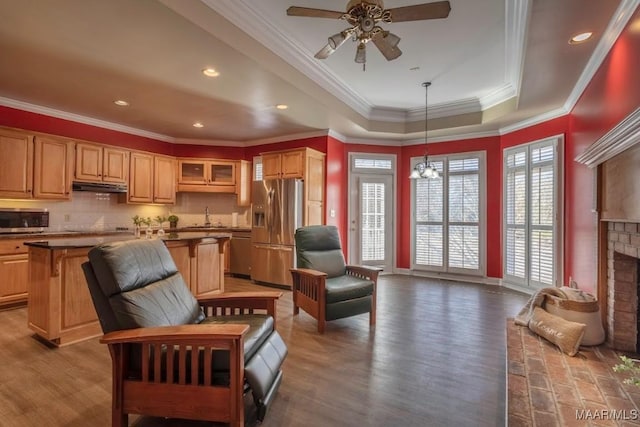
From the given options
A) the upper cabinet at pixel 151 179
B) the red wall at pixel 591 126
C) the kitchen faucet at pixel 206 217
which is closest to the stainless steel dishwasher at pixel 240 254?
the kitchen faucet at pixel 206 217

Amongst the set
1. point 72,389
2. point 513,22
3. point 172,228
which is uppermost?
point 513,22

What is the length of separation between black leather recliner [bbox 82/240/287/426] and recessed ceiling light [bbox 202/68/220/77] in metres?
2.05

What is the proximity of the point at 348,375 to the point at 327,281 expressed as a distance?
4.03 ft

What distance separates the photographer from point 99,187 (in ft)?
16.5

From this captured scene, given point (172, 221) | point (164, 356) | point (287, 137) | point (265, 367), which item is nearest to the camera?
point (164, 356)

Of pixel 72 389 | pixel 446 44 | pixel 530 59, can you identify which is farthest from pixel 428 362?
pixel 446 44

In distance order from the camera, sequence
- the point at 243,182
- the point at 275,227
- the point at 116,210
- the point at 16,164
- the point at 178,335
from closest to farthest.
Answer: the point at 178,335, the point at 16,164, the point at 275,227, the point at 116,210, the point at 243,182

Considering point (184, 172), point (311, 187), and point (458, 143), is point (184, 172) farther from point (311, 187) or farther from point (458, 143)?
point (458, 143)

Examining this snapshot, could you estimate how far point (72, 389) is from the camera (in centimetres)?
224

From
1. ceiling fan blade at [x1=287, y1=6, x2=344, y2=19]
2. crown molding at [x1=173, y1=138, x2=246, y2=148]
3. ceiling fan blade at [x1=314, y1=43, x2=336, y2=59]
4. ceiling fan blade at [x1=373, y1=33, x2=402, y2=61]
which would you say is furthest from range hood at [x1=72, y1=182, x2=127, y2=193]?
ceiling fan blade at [x1=373, y1=33, x2=402, y2=61]

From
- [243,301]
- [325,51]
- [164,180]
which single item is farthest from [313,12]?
[164,180]

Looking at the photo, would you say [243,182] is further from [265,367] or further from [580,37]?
[580,37]

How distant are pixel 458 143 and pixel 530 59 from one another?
2848mm

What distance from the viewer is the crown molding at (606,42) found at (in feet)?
7.32
